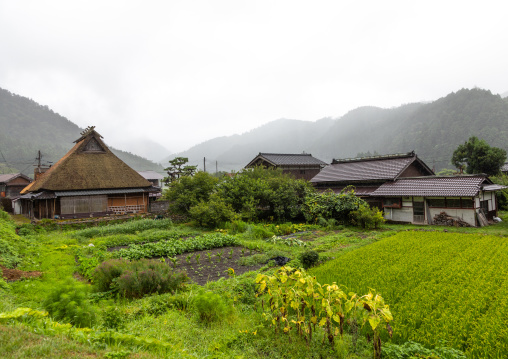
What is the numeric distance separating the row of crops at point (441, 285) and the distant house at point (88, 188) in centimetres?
2100

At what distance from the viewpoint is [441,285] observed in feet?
23.8

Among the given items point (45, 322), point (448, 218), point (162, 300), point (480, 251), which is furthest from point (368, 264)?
point (448, 218)

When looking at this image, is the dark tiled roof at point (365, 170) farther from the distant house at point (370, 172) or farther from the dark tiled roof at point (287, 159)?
the dark tiled roof at point (287, 159)

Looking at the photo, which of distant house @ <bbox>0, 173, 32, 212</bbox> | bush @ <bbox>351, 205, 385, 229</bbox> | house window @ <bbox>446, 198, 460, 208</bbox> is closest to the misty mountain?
house window @ <bbox>446, 198, 460, 208</bbox>

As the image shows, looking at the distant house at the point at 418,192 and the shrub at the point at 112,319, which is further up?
the distant house at the point at 418,192

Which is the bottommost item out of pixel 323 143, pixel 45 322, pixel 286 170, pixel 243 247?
pixel 243 247

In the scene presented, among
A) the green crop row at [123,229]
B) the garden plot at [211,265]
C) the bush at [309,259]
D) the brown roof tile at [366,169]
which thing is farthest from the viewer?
the brown roof tile at [366,169]

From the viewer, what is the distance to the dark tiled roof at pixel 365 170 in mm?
23344

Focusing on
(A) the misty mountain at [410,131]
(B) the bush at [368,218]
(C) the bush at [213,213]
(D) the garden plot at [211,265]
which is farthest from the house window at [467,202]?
(A) the misty mountain at [410,131]

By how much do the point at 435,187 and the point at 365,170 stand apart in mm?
7174

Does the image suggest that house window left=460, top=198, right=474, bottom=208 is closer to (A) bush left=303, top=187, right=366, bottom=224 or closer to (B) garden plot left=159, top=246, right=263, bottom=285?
(A) bush left=303, top=187, right=366, bottom=224

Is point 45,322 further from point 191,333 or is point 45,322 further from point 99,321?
point 191,333

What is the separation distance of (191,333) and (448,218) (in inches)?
748

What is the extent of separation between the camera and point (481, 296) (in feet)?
21.1
